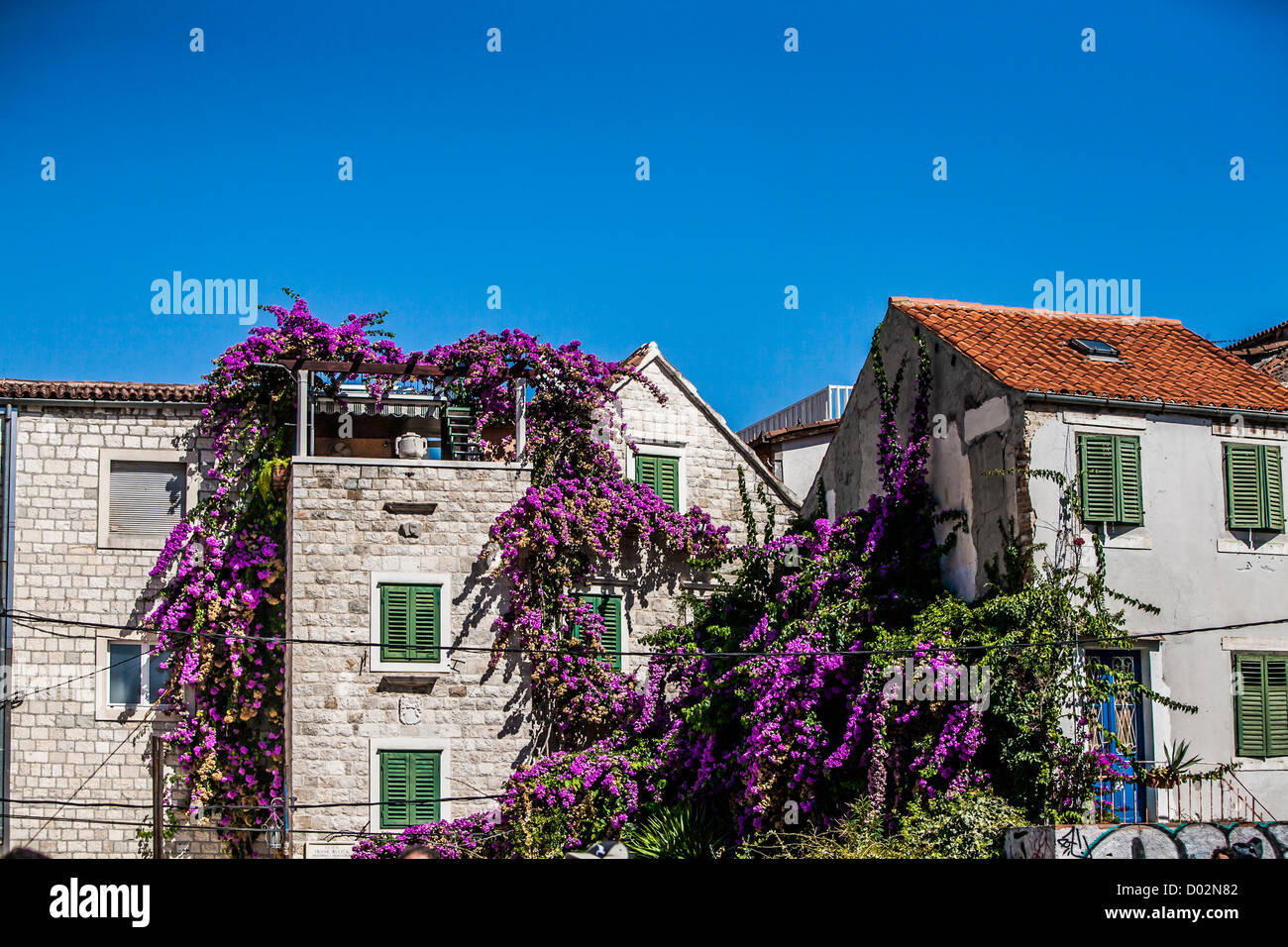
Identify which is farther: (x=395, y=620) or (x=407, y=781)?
(x=395, y=620)

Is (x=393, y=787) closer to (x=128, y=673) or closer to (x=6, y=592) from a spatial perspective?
(x=128, y=673)

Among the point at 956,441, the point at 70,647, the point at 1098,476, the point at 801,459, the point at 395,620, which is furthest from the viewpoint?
the point at 801,459

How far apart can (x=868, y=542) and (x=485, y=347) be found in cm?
730

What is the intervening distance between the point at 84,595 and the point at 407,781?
6632 millimetres

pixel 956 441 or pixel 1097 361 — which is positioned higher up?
pixel 1097 361

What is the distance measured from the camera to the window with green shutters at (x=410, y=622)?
22.2 metres

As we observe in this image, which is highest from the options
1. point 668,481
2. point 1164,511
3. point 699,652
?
point 668,481

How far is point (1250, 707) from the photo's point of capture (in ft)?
64.7

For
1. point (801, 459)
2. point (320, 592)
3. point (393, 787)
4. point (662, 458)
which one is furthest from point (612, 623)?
point (801, 459)

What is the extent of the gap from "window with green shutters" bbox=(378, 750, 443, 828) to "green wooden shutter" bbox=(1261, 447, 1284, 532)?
12805 millimetres

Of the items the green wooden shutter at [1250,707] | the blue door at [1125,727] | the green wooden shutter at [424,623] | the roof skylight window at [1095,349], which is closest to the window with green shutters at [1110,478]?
the blue door at [1125,727]

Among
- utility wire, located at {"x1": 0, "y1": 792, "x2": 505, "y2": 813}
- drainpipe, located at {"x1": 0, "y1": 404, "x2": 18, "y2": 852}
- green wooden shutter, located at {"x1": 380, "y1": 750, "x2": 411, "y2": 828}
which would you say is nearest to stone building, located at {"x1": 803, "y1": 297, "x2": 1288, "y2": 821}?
utility wire, located at {"x1": 0, "y1": 792, "x2": 505, "y2": 813}

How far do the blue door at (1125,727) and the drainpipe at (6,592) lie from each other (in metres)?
17.0
